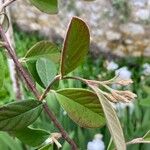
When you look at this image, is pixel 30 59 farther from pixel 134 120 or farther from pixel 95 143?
pixel 134 120

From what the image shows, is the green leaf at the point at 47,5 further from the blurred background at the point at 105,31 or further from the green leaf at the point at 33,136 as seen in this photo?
the blurred background at the point at 105,31

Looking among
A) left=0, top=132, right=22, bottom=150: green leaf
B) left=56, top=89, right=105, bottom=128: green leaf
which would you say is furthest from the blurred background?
left=56, top=89, right=105, bottom=128: green leaf

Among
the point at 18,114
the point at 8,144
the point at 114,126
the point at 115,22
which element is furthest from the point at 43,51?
the point at 115,22

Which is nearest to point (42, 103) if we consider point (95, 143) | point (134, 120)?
point (95, 143)

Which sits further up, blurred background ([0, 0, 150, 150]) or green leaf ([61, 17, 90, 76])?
green leaf ([61, 17, 90, 76])

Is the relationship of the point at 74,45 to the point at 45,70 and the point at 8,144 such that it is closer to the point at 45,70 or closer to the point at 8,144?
the point at 45,70

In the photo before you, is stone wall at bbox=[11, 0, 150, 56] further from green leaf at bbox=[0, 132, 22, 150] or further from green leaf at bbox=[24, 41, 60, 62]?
green leaf at bbox=[24, 41, 60, 62]

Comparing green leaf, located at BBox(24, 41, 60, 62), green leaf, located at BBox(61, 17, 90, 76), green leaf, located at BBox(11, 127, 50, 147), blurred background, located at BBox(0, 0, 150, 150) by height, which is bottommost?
blurred background, located at BBox(0, 0, 150, 150)
